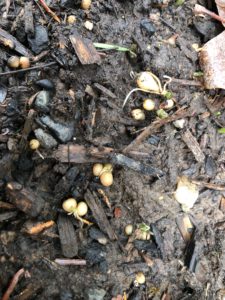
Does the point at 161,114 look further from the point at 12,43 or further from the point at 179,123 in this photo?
the point at 12,43

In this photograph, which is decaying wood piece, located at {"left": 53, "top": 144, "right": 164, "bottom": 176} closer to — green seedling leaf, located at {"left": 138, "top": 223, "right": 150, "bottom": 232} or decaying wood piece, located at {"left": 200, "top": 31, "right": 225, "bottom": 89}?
green seedling leaf, located at {"left": 138, "top": 223, "right": 150, "bottom": 232}

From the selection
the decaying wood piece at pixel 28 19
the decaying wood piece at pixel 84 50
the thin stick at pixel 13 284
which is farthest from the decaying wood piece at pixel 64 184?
the decaying wood piece at pixel 28 19

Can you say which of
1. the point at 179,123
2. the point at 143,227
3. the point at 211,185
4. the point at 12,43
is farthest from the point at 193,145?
the point at 12,43

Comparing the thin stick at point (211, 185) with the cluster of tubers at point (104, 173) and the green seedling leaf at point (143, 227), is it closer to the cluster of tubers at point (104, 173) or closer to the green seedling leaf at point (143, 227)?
the green seedling leaf at point (143, 227)

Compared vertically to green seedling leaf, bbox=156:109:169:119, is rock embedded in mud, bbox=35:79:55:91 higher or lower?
higher

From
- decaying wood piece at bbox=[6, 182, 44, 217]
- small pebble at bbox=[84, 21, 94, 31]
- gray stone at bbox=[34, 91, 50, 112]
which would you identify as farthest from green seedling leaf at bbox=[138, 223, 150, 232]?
small pebble at bbox=[84, 21, 94, 31]

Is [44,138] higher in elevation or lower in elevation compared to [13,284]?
higher

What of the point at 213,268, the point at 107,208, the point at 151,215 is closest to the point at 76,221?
the point at 107,208
